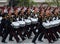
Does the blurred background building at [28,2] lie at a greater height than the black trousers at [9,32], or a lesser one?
lesser

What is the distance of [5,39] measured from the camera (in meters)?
14.8

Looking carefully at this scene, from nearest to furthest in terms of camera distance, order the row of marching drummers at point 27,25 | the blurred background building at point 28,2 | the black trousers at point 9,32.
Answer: the row of marching drummers at point 27,25
the black trousers at point 9,32
the blurred background building at point 28,2

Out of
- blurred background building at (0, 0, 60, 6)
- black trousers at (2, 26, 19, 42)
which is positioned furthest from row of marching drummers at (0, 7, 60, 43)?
Result: blurred background building at (0, 0, 60, 6)

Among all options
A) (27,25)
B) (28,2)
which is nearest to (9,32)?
(27,25)

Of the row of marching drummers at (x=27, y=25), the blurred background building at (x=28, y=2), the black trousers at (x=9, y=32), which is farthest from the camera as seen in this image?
the blurred background building at (x=28, y=2)

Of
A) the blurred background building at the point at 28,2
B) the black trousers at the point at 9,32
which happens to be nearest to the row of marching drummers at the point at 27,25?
the black trousers at the point at 9,32

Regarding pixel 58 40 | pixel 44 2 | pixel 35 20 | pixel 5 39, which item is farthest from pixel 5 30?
pixel 44 2

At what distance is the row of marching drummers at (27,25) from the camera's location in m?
14.0

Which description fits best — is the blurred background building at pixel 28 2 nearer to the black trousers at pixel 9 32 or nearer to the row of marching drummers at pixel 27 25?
the row of marching drummers at pixel 27 25

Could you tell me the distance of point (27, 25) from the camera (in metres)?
14.9

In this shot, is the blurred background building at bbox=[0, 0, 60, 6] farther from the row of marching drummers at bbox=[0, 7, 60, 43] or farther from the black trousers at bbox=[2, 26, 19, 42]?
the black trousers at bbox=[2, 26, 19, 42]

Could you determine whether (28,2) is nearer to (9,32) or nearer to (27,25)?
(27,25)

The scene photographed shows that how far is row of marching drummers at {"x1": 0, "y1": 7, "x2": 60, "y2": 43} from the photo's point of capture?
14.0 metres

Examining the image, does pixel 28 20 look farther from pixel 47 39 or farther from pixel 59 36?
pixel 59 36
